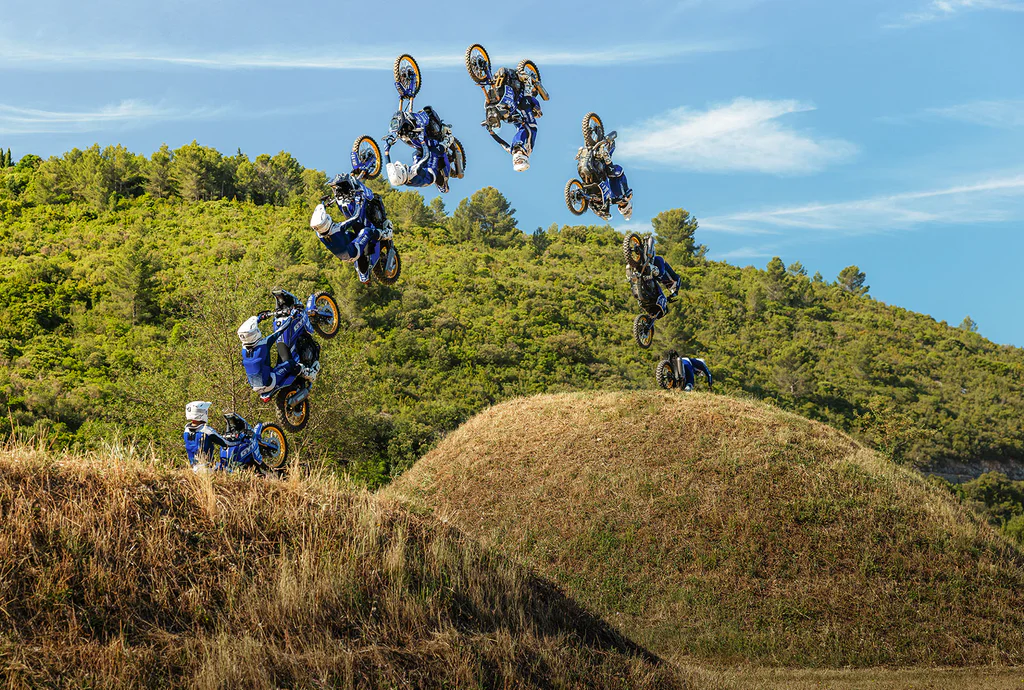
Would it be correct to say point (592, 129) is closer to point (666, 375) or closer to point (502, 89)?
point (502, 89)

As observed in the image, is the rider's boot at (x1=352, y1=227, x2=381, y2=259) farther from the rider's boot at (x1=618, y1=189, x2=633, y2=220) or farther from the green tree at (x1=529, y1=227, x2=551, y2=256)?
the green tree at (x1=529, y1=227, x2=551, y2=256)

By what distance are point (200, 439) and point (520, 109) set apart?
27.7 ft

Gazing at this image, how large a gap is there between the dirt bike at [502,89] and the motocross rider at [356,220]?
4458 mm

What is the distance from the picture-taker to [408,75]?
1298 cm

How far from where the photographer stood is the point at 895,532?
22156mm

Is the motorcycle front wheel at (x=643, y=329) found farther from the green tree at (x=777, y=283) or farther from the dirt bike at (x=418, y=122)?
the green tree at (x=777, y=283)

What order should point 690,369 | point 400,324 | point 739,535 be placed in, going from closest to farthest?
point 739,535, point 690,369, point 400,324

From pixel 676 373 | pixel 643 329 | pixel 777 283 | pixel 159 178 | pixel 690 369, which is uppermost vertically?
pixel 159 178

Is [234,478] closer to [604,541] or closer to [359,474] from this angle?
[604,541]

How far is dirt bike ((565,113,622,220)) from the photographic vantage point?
1869cm

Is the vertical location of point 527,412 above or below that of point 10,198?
below

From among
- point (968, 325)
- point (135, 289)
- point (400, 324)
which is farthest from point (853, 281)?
point (135, 289)

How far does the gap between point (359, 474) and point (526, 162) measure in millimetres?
21210

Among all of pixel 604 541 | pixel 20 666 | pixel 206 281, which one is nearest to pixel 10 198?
pixel 206 281
